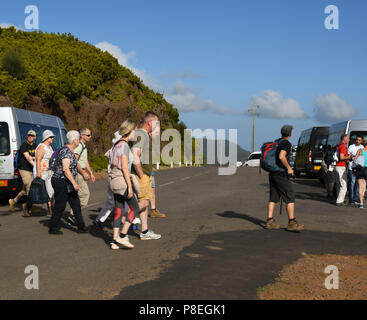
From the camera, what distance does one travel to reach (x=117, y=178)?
7.02 meters

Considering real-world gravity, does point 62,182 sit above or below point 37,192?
above

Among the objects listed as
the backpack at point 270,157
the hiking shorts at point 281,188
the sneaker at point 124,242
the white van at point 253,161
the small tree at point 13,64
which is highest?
the small tree at point 13,64

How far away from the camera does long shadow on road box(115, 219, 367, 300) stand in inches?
190

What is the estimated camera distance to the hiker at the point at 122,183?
693 centimetres

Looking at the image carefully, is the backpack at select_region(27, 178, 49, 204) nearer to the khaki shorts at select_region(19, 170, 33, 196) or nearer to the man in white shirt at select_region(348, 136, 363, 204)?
the khaki shorts at select_region(19, 170, 33, 196)

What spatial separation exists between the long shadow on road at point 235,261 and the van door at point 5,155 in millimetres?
6712

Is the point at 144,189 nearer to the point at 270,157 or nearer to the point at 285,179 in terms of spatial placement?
the point at 270,157

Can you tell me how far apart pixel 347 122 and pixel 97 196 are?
1021 centimetres

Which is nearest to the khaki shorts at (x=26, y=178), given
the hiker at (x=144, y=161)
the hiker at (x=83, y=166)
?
the hiker at (x=83, y=166)

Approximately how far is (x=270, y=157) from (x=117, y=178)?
3.07 meters

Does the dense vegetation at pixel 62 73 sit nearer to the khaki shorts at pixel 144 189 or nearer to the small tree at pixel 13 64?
the small tree at pixel 13 64

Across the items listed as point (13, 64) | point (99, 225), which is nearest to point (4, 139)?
point (99, 225)
